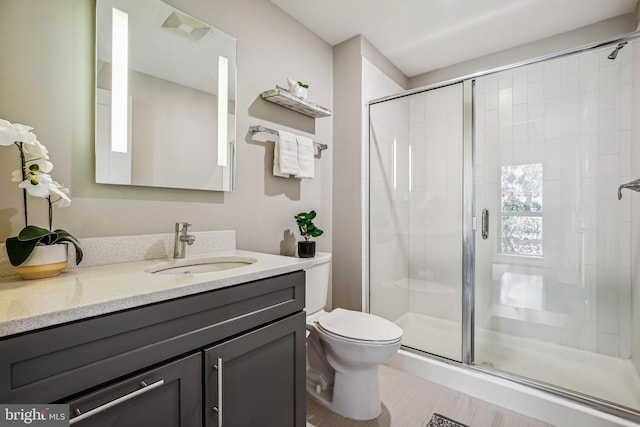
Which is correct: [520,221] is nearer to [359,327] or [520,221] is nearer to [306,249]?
[359,327]

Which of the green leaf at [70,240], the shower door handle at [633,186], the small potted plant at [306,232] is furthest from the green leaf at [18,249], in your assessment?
the shower door handle at [633,186]

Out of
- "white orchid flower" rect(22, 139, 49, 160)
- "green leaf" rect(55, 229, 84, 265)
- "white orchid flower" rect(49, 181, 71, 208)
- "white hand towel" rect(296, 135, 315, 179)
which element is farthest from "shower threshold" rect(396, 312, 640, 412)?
"white orchid flower" rect(22, 139, 49, 160)

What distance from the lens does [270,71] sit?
6.30 feet

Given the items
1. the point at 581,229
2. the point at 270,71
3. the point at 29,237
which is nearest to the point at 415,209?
the point at 581,229

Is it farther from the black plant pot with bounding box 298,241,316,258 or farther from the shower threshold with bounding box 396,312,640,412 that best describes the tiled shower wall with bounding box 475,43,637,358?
the black plant pot with bounding box 298,241,316,258

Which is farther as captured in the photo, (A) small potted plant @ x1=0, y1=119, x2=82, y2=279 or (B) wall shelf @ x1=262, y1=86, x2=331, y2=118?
(B) wall shelf @ x1=262, y1=86, x2=331, y2=118

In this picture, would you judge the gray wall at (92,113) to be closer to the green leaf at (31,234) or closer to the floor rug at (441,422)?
the green leaf at (31,234)

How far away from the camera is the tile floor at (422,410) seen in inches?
61.3

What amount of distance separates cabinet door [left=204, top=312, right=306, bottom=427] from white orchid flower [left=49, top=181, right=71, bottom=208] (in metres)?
0.70

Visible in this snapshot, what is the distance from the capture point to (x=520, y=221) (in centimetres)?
223

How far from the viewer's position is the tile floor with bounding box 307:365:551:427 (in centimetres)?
156

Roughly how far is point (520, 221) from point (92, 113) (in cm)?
264

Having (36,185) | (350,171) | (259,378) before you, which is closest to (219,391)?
(259,378)

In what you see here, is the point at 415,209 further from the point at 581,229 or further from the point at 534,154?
the point at 581,229
